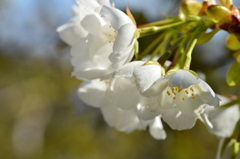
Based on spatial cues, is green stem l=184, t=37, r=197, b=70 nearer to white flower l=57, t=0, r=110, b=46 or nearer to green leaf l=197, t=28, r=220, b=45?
green leaf l=197, t=28, r=220, b=45

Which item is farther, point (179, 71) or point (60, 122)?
point (60, 122)

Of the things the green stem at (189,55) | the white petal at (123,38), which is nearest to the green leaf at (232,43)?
the green stem at (189,55)

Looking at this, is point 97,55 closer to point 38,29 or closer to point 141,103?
point 141,103

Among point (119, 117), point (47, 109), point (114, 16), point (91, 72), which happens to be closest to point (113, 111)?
point (119, 117)

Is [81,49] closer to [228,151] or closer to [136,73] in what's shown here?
[136,73]

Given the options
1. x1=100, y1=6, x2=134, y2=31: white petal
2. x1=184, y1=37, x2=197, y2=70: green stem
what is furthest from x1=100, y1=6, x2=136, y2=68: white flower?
x1=184, y1=37, x2=197, y2=70: green stem

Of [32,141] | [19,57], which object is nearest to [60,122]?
[32,141]
